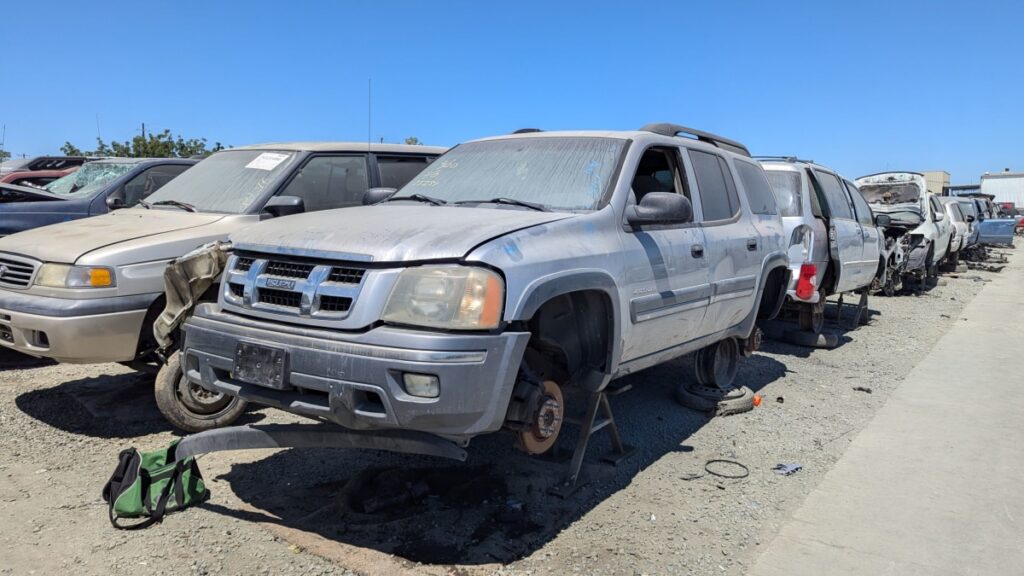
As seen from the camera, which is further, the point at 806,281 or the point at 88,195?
the point at 88,195

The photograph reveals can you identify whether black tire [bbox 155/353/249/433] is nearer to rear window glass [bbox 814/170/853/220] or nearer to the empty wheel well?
the empty wheel well

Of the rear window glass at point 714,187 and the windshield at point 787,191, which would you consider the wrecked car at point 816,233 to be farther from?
the rear window glass at point 714,187

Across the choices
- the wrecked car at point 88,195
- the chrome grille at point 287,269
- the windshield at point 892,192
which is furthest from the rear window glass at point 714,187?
the windshield at point 892,192

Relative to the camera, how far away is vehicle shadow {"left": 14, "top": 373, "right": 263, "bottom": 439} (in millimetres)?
4973

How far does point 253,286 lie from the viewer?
3.41m

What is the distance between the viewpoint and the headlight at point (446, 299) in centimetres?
297

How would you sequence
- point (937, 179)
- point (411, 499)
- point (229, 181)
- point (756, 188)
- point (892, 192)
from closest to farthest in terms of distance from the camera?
point (411, 499), point (229, 181), point (756, 188), point (892, 192), point (937, 179)

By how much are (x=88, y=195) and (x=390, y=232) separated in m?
6.25

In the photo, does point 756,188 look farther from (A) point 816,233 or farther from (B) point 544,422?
(B) point 544,422

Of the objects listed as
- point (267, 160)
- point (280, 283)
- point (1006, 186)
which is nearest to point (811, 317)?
point (267, 160)

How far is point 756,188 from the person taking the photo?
5.92 meters

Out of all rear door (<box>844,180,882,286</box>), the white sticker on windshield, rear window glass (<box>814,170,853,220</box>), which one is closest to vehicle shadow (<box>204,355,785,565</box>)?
the white sticker on windshield

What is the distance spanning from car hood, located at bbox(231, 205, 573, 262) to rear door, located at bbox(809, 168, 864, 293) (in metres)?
5.59

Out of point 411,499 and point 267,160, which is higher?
point 267,160
